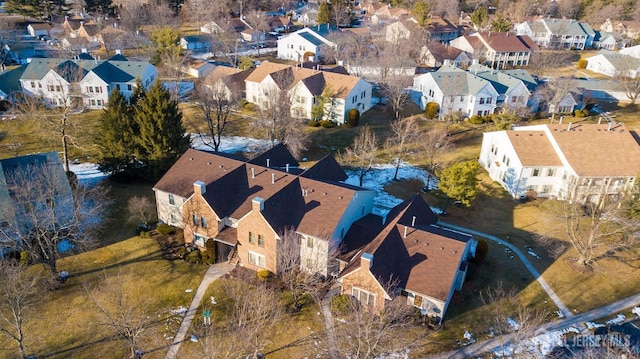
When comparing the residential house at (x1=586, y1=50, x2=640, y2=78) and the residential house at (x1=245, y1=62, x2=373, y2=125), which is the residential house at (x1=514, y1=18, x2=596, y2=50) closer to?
the residential house at (x1=586, y1=50, x2=640, y2=78)

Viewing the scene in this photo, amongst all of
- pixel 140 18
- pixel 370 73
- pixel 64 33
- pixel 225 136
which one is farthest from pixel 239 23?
pixel 225 136

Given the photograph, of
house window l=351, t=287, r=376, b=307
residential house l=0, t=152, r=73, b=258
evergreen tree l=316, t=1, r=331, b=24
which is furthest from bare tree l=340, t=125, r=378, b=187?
evergreen tree l=316, t=1, r=331, b=24

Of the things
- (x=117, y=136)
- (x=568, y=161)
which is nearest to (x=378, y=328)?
(x=568, y=161)

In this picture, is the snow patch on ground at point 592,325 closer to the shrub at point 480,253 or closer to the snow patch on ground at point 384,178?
the shrub at point 480,253

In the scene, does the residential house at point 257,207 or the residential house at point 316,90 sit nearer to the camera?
the residential house at point 257,207

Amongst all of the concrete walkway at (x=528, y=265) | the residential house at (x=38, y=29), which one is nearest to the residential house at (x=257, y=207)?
the concrete walkway at (x=528, y=265)

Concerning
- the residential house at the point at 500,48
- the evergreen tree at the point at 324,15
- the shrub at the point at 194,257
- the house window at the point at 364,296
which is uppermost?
the evergreen tree at the point at 324,15
